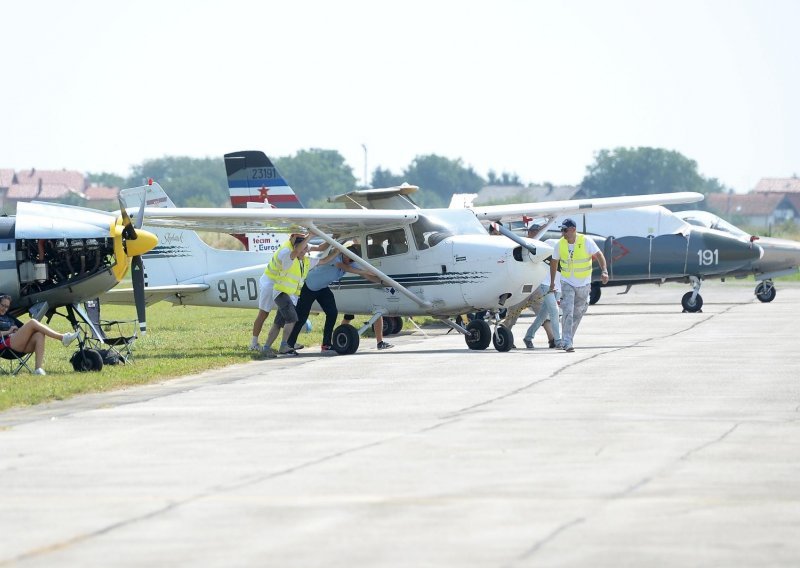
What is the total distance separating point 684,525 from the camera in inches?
314

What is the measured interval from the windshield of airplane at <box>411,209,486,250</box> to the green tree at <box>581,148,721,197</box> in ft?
537

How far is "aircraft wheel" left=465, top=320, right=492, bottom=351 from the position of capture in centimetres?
2131

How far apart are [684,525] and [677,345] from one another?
13.7 m

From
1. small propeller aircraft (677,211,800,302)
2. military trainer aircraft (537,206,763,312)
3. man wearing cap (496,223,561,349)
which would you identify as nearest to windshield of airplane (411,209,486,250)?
man wearing cap (496,223,561,349)

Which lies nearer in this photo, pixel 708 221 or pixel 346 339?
pixel 346 339

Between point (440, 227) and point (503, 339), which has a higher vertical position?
point (440, 227)

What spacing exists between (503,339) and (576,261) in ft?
5.34

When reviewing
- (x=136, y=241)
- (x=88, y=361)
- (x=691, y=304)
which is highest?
(x=136, y=241)

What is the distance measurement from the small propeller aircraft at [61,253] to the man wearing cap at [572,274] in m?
5.61

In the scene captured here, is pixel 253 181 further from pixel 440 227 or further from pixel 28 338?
pixel 28 338

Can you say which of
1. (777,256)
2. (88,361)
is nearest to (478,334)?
(88,361)

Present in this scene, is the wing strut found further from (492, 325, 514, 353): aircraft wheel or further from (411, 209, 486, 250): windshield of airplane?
(492, 325, 514, 353): aircraft wheel

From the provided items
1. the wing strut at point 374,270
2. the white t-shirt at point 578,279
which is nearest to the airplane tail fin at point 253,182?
the wing strut at point 374,270

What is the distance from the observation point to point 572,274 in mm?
20234
